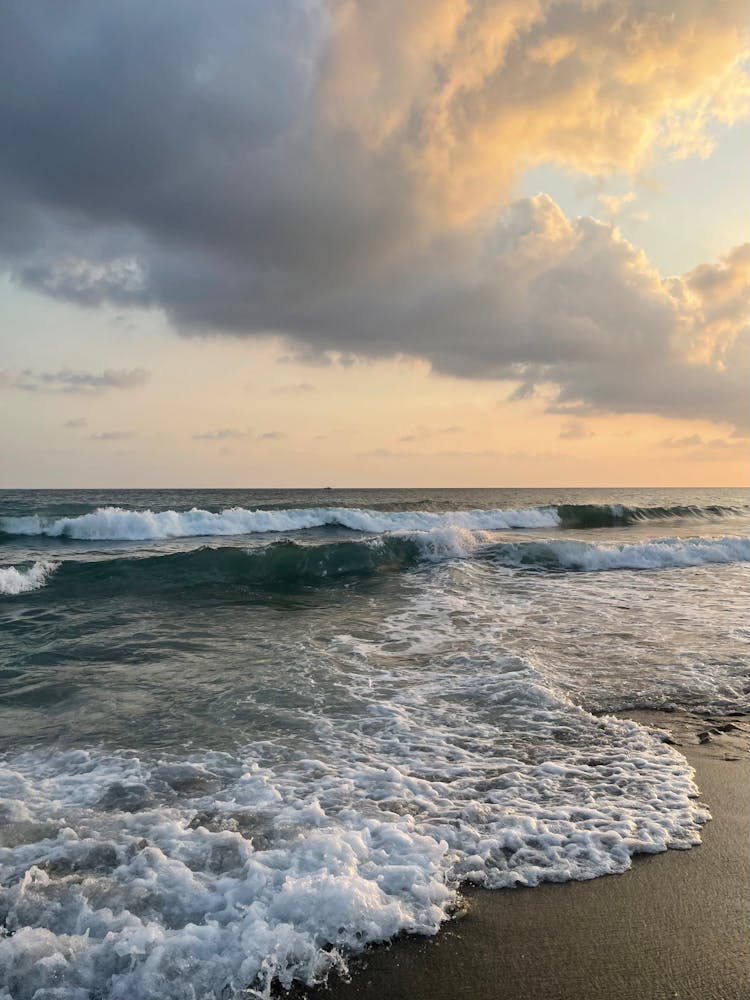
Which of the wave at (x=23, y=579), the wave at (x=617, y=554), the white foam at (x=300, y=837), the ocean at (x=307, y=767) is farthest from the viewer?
the wave at (x=617, y=554)

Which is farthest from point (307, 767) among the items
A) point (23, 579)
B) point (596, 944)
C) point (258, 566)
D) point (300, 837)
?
point (258, 566)

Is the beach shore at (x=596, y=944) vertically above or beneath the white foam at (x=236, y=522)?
beneath

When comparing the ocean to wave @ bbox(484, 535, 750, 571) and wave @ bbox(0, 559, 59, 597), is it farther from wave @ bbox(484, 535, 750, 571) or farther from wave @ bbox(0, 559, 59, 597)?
wave @ bbox(484, 535, 750, 571)

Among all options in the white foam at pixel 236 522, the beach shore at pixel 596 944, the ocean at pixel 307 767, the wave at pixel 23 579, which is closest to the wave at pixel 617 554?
the white foam at pixel 236 522

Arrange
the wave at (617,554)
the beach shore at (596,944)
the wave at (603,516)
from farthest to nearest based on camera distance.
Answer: the wave at (603,516) < the wave at (617,554) < the beach shore at (596,944)

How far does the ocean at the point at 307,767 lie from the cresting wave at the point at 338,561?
173 cm

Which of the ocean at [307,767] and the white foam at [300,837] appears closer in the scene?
the white foam at [300,837]

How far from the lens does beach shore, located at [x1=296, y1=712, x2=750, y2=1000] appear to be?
8.66ft

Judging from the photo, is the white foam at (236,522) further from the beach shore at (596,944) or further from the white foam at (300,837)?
the beach shore at (596,944)

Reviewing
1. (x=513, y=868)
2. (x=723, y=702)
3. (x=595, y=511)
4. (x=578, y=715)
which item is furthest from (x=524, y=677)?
(x=595, y=511)

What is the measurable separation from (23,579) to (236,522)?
16.1 meters

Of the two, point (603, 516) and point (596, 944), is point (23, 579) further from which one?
point (603, 516)

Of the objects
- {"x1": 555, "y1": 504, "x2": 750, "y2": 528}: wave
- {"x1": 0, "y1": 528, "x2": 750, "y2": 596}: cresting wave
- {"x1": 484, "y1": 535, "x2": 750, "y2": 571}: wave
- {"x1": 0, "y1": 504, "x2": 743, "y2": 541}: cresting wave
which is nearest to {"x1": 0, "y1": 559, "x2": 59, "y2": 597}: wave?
{"x1": 0, "y1": 528, "x2": 750, "y2": 596}: cresting wave

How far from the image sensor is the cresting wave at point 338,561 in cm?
1467
